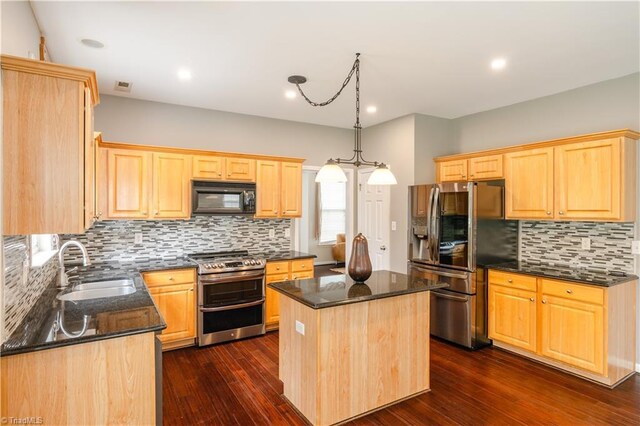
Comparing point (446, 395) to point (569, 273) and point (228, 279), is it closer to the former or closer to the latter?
point (569, 273)

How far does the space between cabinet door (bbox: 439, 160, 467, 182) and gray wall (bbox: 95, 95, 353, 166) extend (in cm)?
164

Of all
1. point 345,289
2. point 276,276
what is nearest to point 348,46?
point 345,289

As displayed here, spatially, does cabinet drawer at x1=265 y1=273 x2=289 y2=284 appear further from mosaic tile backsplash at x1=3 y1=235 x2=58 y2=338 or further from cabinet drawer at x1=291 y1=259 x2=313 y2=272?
mosaic tile backsplash at x1=3 y1=235 x2=58 y2=338

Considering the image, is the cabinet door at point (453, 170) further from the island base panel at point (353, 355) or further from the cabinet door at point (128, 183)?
the cabinet door at point (128, 183)

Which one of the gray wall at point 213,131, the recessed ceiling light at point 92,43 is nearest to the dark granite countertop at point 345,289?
the recessed ceiling light at point 92,43

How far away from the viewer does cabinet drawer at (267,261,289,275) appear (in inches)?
173

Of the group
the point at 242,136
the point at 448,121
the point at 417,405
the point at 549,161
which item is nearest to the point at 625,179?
the point at 549,161

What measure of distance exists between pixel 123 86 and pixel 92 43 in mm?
1022

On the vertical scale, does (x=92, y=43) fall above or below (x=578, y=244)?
above

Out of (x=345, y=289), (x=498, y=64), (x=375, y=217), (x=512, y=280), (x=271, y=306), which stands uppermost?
(x=498, y=64)

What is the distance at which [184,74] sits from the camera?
3.45 meters

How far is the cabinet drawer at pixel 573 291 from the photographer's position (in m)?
3.11

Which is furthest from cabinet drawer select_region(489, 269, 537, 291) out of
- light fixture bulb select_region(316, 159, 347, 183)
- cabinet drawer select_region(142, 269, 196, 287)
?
cabinet drawer select_region(142, 269, 196, 287)

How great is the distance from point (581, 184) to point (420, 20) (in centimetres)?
233
